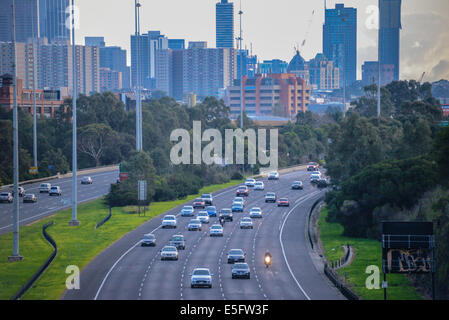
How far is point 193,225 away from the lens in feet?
255

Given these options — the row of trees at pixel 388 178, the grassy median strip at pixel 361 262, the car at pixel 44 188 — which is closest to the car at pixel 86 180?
the car at pixel 44 188

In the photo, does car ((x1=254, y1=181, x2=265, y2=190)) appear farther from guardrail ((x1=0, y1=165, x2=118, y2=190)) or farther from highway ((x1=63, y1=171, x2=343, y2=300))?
guardrail ((x1=0, y1=165, x2=118, y2=190))

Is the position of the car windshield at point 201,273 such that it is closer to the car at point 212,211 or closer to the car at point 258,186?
the car at point 212,211

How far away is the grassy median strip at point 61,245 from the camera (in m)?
49.9

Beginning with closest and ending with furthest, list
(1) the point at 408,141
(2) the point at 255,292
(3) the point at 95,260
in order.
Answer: (2) the point at 255,292 → (3) the point at 95,260 → (1) the point at 408,141

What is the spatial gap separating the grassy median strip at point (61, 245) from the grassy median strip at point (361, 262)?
1721 cm

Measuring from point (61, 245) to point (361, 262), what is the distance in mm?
23040

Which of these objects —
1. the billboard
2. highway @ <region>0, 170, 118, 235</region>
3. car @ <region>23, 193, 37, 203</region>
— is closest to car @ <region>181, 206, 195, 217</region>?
highway @ <region>0, 170, 118, 235</region>

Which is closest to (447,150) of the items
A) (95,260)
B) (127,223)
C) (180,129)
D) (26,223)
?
(95,260)
